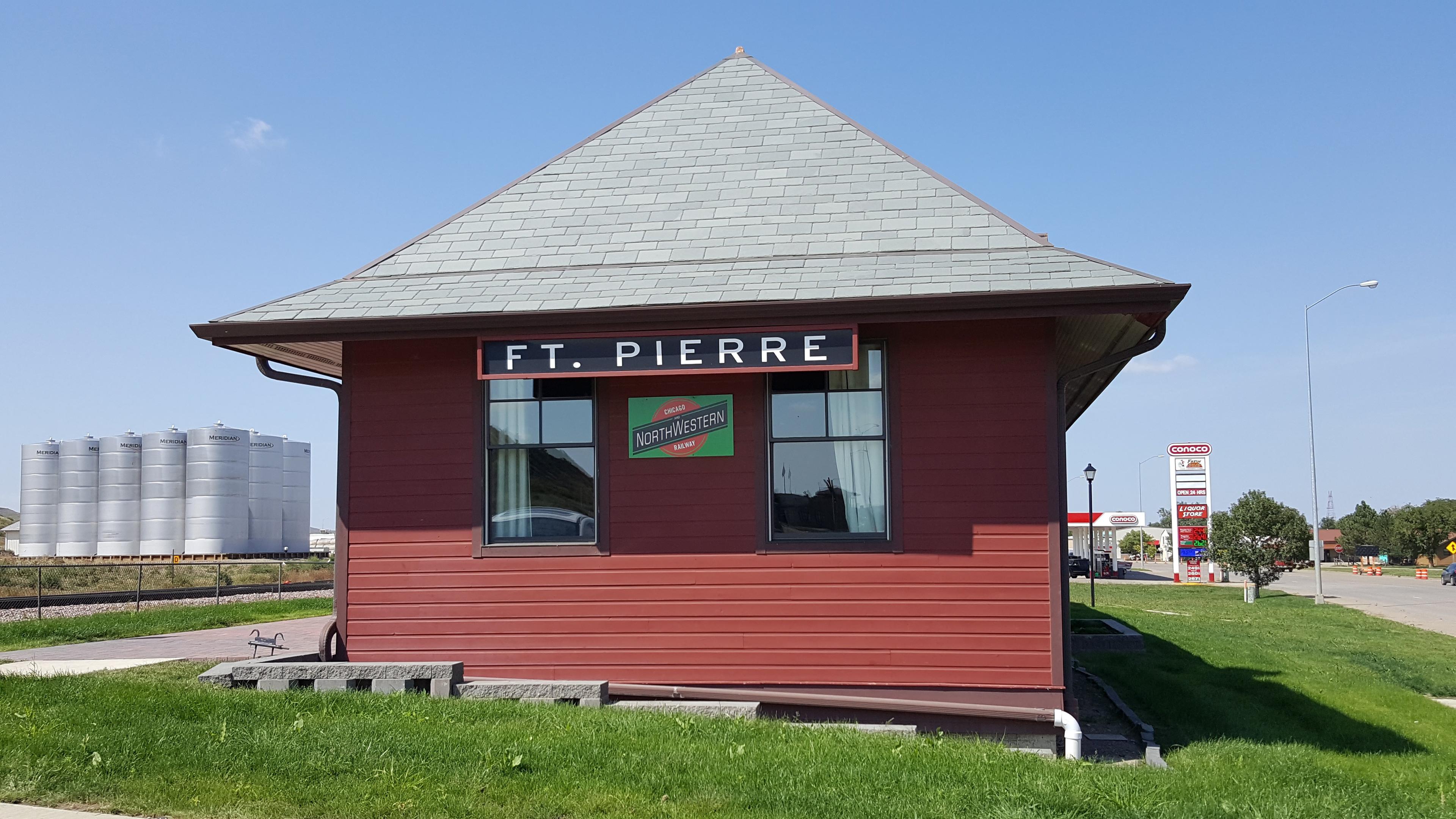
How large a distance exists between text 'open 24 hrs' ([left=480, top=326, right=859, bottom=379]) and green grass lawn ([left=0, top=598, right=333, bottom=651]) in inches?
386

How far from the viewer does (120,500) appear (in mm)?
47969

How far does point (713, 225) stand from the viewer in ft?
34.9

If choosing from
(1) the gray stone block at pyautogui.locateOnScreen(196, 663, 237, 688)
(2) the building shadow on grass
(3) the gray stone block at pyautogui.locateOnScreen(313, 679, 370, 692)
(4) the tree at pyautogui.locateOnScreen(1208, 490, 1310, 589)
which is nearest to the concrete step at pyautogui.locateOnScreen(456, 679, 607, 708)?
(3) the gray stone block at pyautogui.locateOnScreen(313, 679, 370, 692)

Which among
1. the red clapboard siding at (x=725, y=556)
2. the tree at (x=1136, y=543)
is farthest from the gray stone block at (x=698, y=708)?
the tree at (x=1136, y=543)

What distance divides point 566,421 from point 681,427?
1.08 metres

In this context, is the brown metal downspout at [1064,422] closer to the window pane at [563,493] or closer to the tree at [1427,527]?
the window pane at [563,493]

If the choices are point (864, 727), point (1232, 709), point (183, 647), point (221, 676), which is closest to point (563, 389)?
point (221, 676)

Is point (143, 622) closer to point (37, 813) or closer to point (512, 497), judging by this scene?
point (512, 497)

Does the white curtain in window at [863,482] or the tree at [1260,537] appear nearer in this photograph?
the white curtain in window at [863,482]

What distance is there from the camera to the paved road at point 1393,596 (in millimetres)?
31344

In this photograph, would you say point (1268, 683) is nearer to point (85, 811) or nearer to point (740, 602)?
point (740, 602)

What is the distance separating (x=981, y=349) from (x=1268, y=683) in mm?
7171

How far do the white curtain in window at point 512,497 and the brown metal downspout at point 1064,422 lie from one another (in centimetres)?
466

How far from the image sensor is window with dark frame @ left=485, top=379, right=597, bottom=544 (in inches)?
391
